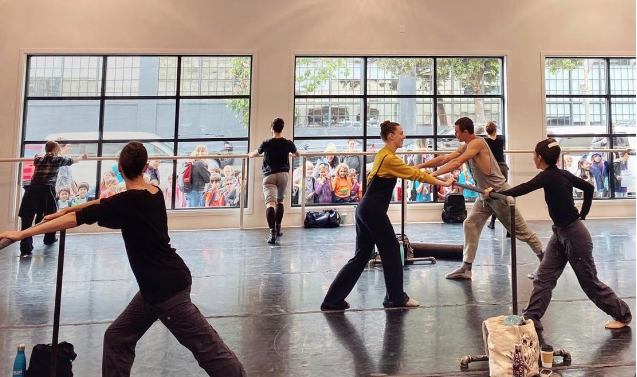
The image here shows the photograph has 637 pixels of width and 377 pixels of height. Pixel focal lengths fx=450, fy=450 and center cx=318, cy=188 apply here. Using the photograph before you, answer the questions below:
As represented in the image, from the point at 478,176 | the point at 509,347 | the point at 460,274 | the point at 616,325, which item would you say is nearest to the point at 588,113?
the point at 478,176

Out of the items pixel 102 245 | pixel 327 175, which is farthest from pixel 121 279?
pixel 327 175

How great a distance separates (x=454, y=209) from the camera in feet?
28.6

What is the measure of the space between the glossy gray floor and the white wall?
293 centimetres

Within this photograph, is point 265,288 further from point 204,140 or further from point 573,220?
point 204,140

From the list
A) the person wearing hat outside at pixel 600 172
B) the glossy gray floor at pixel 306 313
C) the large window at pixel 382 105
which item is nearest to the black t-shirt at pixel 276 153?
the glossy gray floor at pixel 306 313

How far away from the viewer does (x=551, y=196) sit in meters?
3.17

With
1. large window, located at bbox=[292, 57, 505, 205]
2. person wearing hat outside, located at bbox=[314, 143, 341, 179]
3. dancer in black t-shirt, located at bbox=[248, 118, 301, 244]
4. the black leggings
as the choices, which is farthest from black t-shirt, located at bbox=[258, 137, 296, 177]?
the black leggings

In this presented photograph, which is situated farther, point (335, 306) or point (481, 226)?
point (481, 226)

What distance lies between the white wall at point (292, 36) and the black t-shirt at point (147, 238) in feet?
20.7

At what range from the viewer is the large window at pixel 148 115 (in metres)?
8.36

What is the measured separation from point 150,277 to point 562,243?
277 cm

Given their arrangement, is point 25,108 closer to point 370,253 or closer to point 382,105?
point 382,105

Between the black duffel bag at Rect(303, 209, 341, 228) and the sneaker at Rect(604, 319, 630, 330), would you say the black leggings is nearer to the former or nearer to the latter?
the sneaker at Rect(604, 319, 630, 330)

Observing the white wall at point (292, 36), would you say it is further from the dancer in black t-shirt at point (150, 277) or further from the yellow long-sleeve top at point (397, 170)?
the dancer in black t-shirt at point (150, 277)
